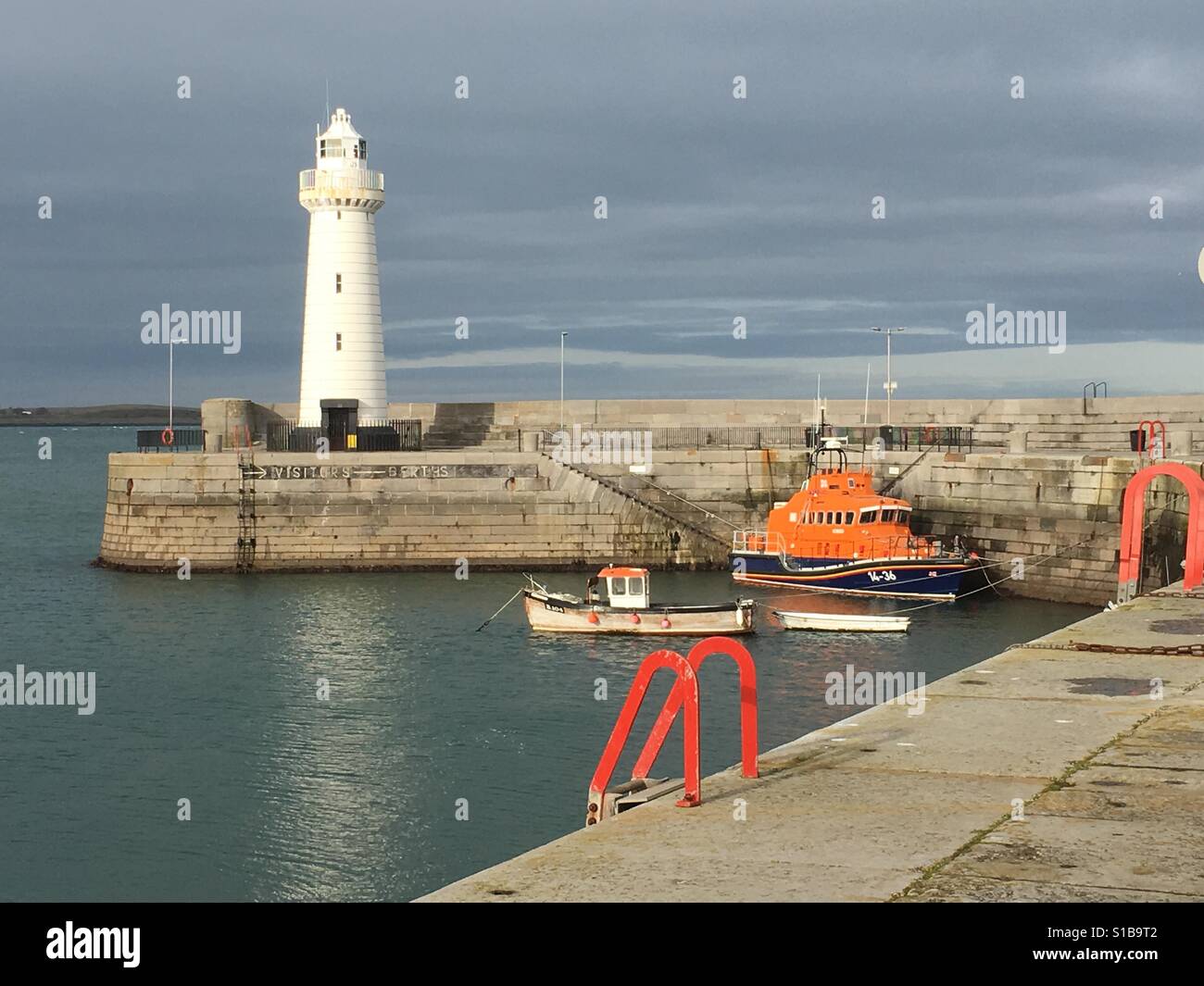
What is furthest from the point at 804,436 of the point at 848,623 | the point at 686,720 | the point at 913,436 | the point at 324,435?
the point at 686,720

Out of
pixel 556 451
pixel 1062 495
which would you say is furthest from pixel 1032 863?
pixel 556 451

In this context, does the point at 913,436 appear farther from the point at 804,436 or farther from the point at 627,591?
the point at 627,591

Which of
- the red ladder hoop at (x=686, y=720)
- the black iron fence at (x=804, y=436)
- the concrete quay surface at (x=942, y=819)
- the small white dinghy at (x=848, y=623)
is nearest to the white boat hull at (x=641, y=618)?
the small white dinghy at (x=848, y=623)

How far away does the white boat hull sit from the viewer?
1371 inches

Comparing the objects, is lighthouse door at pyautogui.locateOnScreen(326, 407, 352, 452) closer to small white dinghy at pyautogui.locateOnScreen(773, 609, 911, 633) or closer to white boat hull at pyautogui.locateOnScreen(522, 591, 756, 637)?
white boat hull at pyautogui.locateOnScreen(522, 591, 756, 637)

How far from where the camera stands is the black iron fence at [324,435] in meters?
53.4

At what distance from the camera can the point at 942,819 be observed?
11164 millimetres

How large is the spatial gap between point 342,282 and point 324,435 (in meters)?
5.44

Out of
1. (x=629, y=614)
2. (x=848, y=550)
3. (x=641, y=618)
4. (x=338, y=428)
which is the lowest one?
(x=641, y=618)

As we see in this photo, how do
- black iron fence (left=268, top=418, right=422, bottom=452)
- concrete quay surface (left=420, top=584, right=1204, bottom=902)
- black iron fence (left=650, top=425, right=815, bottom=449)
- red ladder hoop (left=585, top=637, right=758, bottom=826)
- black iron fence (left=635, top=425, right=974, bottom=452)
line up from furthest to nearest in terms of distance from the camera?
1. black iron fence (left=650, top=425, right=815, bottom=449)
2. black iron fence (left=635, top=425, right=974, bottom=452)
3. black iron fence (left=268, top=418, right=422, bottom=452)
4. red ladder hoop (left=585, top=637, right=758, bottom=826)
5. concrete quay surface (left=420, top=584, right=1204, bottom=902)

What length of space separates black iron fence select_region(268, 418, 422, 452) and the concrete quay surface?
39.2 meters

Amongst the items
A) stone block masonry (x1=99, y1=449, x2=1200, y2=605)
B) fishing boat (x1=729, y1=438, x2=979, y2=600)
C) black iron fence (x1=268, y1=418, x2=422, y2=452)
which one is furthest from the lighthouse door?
fishing boat (x1=729, y1=438, x2=979, y2=600)

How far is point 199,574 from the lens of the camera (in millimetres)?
47562
